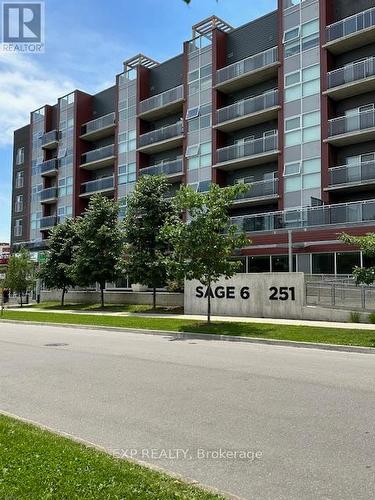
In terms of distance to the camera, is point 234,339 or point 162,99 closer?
point 234,339

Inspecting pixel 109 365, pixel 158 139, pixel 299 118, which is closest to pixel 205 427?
pixel 109 365

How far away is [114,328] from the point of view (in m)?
21.0

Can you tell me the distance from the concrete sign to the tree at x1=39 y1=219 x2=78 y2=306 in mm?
15200

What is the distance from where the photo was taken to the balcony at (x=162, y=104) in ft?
147

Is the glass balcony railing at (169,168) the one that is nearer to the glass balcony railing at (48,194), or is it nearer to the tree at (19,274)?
the tree at (19,274)

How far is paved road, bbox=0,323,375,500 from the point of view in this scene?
4.63 m

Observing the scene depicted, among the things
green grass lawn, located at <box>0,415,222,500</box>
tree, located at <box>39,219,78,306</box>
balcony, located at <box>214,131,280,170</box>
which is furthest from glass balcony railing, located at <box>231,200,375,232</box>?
green grass lawn, located at <box>0,415,222,500</box>

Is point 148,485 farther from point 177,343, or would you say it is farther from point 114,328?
point 114,328

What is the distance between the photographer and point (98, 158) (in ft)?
173

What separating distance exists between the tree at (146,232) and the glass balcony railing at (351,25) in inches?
590

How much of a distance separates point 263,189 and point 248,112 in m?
6.19

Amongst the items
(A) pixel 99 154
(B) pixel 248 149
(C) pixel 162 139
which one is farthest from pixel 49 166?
(B) pixel 248 149

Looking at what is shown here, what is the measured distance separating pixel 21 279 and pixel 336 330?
1196 inches

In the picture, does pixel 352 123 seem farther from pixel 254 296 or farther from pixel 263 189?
pixel 254 296
